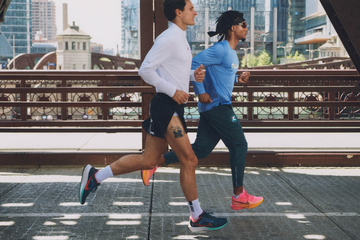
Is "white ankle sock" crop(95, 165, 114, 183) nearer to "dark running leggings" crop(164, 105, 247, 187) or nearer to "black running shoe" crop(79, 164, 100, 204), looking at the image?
"black running shoe" crop(79, 164, 100, 204)

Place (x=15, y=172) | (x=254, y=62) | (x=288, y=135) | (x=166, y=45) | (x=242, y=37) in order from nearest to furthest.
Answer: (x=166, y=45) < (x=242, y=37) < (x=15, y=172) < (x=288, y=135) < (x=254, y=62)

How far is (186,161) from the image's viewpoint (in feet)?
11.4

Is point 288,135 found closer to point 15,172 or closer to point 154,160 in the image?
point 15,172

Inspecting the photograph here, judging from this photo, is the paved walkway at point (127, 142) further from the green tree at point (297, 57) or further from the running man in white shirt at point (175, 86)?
the green tree at point (297, 57)

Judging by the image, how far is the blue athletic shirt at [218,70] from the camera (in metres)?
3.84

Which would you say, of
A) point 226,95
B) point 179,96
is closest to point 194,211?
point 179,96

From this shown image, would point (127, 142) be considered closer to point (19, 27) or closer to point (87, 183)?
point (87, 183)

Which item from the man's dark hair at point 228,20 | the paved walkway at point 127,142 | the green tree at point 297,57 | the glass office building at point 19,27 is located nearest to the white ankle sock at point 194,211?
the man's dark hair at point 228,20

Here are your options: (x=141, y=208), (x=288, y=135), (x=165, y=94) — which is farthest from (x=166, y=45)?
(x=288, y=135)

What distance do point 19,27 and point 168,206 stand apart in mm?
206875

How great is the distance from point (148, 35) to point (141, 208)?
2.83 metres

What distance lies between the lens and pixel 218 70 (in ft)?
12.8

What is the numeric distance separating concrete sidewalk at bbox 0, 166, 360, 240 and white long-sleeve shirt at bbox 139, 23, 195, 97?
3.74 ft

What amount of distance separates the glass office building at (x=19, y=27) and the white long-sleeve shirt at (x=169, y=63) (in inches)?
7986
